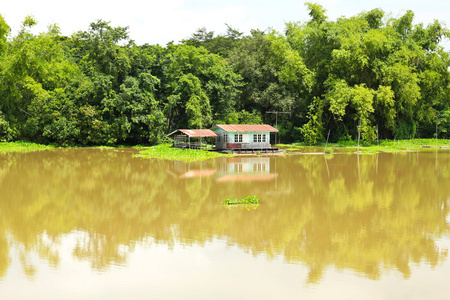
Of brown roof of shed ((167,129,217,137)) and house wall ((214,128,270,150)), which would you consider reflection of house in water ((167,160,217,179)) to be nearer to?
brown roof of shed ((167,129,217,137))

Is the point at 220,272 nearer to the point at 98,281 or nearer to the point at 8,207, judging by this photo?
the point at 98,281

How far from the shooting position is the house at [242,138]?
3759 cm

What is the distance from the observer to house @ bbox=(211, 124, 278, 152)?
123ft

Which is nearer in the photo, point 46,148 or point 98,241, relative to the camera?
point 98,241

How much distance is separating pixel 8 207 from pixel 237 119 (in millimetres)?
35568

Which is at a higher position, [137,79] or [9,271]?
[137,79]

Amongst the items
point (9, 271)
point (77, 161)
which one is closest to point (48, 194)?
point (9, 271)

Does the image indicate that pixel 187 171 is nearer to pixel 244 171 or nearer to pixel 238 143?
pixel 244 171

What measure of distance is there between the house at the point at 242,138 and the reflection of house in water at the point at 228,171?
8748 mm

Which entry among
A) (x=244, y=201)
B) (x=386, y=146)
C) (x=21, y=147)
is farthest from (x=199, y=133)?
(x=244, y=201)

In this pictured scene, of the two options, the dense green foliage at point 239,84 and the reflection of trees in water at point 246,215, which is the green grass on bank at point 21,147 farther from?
the reflection of trees in water at point 246,215

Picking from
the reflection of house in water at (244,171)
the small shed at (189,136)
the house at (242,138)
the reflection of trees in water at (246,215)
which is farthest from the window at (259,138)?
the reflection of trees in water at (246,215)

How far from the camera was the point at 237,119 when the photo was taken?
4794 cm

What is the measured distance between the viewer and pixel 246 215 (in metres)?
12.7
